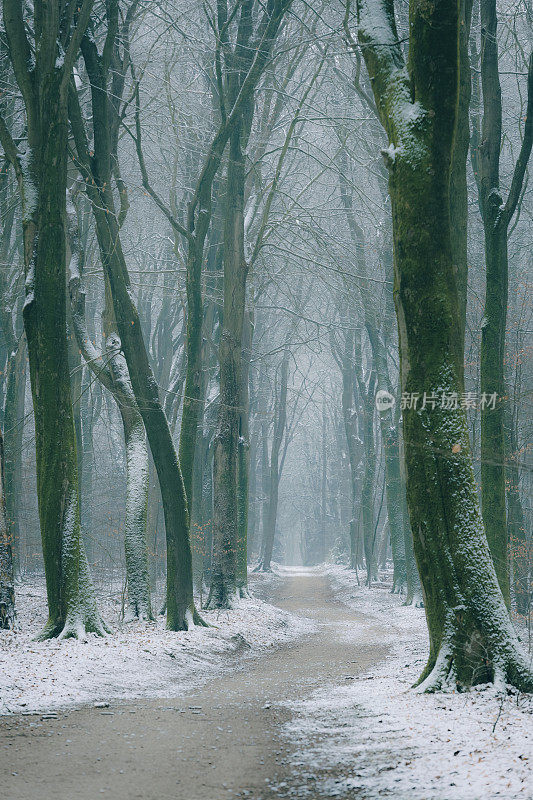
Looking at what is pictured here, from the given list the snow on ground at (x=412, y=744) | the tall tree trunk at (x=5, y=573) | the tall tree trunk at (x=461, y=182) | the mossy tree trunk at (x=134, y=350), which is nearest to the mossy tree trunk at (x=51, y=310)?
the tall tree trunk at (x=5, y=573)

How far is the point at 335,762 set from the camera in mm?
4266

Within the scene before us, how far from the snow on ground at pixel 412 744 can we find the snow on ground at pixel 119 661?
200 centimetres

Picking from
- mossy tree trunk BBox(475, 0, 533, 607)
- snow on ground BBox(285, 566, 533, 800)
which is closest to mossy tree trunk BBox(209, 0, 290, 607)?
mossy tree trunk BBox(475, 0, 533, 607)

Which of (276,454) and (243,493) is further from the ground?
(276,454)

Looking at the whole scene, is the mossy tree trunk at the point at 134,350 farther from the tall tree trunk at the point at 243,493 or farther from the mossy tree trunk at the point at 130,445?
the tall tree trunk at the point at 243,493

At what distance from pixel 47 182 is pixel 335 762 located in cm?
777

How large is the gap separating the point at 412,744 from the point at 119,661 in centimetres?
430

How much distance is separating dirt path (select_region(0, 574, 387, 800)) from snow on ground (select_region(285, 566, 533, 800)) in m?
0.25

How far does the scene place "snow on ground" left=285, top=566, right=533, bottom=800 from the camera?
362 cm

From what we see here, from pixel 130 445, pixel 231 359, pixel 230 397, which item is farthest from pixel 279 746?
pixel 231 359

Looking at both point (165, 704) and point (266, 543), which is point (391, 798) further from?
point (266, 543)

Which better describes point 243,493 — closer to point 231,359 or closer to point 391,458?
point 231,359

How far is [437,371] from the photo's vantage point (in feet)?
19.3

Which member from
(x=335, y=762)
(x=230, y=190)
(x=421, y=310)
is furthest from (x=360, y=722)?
(x=230, y=190)
